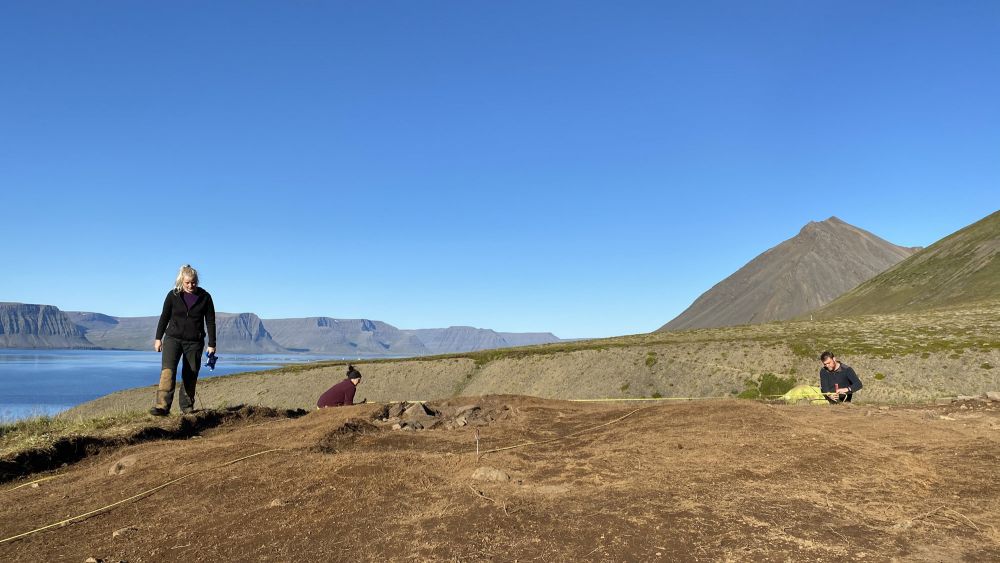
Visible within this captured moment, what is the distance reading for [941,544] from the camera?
219 inches

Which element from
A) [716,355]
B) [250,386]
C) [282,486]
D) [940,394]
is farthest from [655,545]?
[250,386]

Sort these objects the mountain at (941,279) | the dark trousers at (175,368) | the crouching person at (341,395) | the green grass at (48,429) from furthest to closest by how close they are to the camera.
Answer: the mountain at (941,279)
the crouching person at (341,395)
the dark trousers at (175,368)
the green grass at (48,429)

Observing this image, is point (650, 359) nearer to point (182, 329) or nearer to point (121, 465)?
point (182, 329)

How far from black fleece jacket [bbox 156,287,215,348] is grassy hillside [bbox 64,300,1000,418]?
91.2 feet

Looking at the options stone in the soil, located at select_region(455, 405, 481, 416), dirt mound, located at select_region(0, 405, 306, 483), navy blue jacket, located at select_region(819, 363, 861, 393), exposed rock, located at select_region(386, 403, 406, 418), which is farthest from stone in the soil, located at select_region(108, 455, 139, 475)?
navy blue jacket, located at select_region(819, 363, 861, 393)

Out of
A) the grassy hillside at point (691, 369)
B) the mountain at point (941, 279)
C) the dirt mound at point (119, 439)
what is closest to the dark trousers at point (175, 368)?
the dirt mound at point (119, 439)

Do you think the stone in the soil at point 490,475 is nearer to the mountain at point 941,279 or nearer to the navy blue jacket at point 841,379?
the navy blue jacket at point 841,379

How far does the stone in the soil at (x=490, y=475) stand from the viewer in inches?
314

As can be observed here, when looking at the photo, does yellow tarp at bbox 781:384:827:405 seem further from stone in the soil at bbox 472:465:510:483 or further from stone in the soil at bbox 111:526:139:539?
stone in the soil at bbox 111:526:139:539

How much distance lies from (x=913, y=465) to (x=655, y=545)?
5.38 m

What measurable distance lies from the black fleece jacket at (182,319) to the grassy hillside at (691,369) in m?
27.8

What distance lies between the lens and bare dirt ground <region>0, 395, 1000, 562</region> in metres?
5.68

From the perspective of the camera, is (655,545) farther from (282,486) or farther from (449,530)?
(282,486)

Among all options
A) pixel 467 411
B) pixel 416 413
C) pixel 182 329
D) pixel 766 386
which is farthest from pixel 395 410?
pixel 766 386
